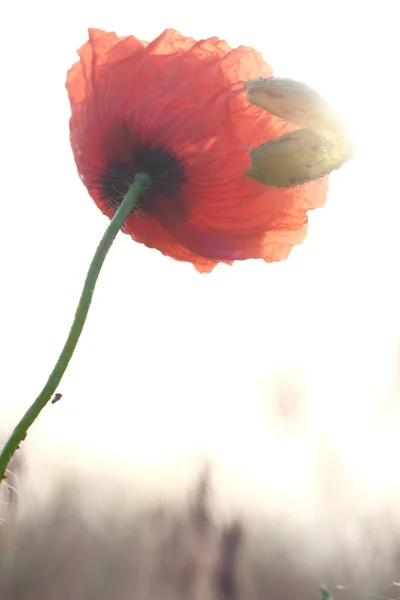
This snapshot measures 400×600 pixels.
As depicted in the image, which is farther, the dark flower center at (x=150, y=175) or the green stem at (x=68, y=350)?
the dark flower center at (x=150, y=175)

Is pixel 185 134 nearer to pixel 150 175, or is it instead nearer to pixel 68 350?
pixel 150 175

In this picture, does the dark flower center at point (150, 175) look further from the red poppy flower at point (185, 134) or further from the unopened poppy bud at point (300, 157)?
the unopened poppy bud at point (300, 157)

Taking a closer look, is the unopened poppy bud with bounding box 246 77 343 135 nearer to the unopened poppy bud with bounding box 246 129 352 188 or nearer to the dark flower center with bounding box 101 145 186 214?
the unopened poppy bud with bounding box 246 129 352 188

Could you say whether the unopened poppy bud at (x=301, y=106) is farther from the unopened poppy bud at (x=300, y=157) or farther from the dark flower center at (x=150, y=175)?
the dark flower center at (x=150, y=175)

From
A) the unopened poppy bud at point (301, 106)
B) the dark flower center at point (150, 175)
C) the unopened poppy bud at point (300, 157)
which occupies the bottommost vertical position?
the unopened poppy bud at point (300, 157)

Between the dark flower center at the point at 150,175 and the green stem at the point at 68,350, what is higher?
the dark flower center at the point at 150,175

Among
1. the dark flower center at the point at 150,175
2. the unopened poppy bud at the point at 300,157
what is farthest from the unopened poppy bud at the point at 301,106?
the dark flower center at the point at 150,175

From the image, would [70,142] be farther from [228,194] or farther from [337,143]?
[337,143]

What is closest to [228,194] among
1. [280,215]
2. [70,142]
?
[280,215]
